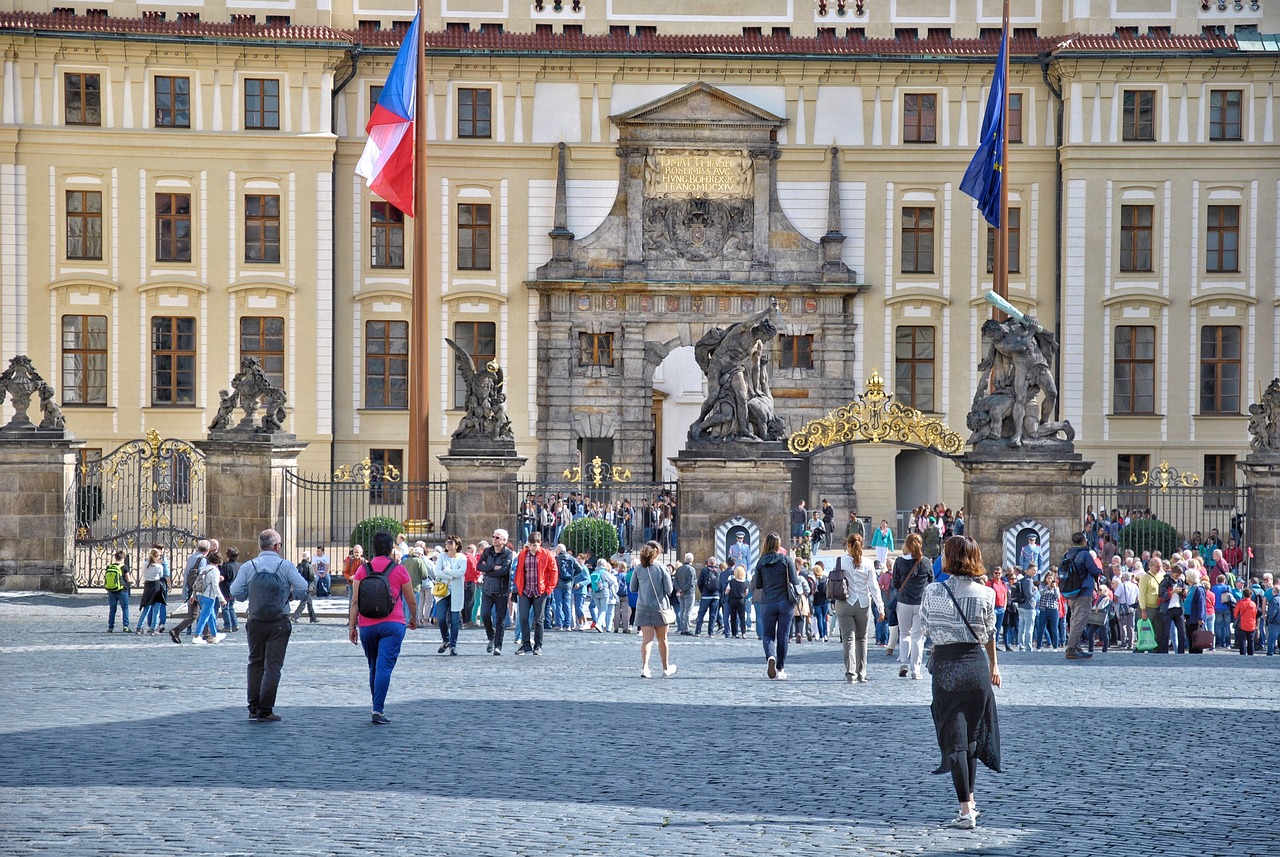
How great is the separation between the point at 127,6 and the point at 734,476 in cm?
2453

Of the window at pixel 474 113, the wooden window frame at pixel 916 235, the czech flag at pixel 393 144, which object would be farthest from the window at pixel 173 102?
the wooden window frame at pixel 916 235

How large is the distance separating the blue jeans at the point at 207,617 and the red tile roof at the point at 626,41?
81.0 feet

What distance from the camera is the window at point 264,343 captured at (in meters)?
44.0

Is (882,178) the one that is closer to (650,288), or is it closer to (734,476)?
(650,288)

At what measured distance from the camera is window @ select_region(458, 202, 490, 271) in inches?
1772

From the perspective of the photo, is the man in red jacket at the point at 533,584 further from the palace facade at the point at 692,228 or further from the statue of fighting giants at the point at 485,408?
the palace facade at the point at 692,228

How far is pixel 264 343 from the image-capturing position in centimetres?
4397

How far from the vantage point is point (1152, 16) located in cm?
4506

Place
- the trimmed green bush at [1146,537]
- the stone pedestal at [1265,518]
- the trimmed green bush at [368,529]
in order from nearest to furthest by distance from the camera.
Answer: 1. the stone pedestal at [1265,518]
2. the trimmed green bush at [368,529]
3. the trimmed green bush at [1146,537]

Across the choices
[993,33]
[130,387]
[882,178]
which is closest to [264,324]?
→ [130,387]

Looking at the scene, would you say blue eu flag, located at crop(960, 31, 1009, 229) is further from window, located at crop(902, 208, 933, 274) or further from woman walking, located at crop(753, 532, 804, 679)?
woman walking, located at crop(753, 532, 804, 679)

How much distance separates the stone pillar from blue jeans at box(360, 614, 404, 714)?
50.6 ft

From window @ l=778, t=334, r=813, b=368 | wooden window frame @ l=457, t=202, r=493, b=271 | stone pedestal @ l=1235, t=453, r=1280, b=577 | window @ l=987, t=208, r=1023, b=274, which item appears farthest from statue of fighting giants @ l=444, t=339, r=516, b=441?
window @ l=987, t=208, r=1023, b=274

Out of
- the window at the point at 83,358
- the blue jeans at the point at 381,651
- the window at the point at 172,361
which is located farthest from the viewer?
the window at the point at 172,361
